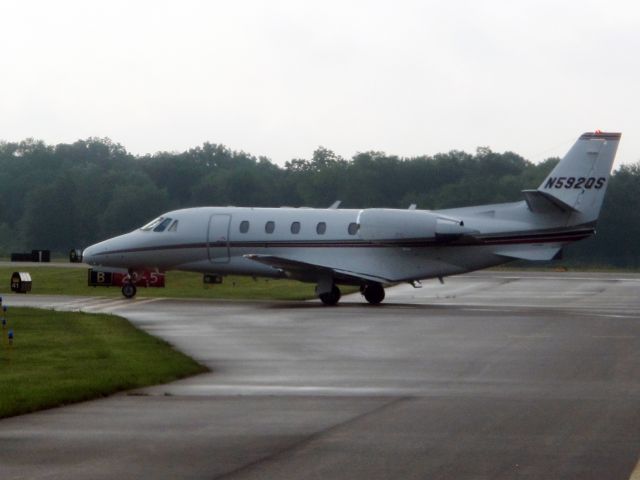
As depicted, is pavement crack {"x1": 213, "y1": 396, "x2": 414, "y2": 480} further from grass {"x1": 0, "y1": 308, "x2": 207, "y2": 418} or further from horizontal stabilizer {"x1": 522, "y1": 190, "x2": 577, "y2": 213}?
horizontal stabilizer {"x1": 522, "y1": 190, "x2": 577, "y2": 213}

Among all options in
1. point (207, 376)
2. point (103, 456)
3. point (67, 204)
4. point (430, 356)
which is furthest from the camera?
point (67, 204)

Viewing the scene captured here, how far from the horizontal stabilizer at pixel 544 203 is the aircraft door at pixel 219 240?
9.52 metres

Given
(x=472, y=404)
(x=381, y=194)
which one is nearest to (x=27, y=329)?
(x=472, y=404)

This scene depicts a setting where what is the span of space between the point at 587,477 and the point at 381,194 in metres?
92.4

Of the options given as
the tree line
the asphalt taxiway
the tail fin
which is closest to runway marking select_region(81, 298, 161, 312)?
the asphalt taxiway

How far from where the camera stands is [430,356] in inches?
941

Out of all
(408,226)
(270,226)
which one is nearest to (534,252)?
(408,226)

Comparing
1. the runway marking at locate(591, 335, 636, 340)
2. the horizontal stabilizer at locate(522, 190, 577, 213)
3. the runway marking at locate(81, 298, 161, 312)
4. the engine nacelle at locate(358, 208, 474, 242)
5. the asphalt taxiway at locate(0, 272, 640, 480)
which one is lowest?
the asphalt taxiway at locate(0, 272, 640, 480)

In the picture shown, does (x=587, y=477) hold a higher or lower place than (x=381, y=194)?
lower

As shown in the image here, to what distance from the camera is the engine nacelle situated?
3919 centimetres

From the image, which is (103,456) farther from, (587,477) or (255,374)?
(255,374)

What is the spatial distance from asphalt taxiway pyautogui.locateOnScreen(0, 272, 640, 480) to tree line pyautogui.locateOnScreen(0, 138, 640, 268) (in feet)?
225

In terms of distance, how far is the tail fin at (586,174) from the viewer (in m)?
38.5

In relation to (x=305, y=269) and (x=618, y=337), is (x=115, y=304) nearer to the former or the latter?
(x=305, y=269)
